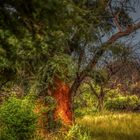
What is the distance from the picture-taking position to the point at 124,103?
148 ft

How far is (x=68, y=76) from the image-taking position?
62.0ft

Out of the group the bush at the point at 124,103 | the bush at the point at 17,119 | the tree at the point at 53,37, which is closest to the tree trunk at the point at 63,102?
the tree at the point at 53,37

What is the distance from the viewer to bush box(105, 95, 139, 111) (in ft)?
146

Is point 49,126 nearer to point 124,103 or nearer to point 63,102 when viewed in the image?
point 63,102

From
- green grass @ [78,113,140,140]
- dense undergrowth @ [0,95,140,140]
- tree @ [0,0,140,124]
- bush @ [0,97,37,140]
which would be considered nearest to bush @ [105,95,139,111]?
green grass @ [78,113,140,140]

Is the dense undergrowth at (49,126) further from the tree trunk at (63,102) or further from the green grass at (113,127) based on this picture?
the tree trunk at (63,102)

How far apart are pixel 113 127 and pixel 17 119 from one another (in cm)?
692

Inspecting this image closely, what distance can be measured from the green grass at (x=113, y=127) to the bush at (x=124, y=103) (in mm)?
19209

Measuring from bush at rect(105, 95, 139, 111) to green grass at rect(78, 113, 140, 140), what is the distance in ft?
63.0

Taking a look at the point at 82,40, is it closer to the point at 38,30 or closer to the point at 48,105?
the point at 48,105

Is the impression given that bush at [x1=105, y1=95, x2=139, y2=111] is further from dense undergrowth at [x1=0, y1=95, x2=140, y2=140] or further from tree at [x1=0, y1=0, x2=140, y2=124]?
tree at [x1=0, y1=0, x2=140, y2=124]

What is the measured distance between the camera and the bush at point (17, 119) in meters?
16.0

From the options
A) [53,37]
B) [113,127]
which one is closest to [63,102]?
[113,127]

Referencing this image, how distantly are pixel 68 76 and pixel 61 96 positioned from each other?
4.20ft
